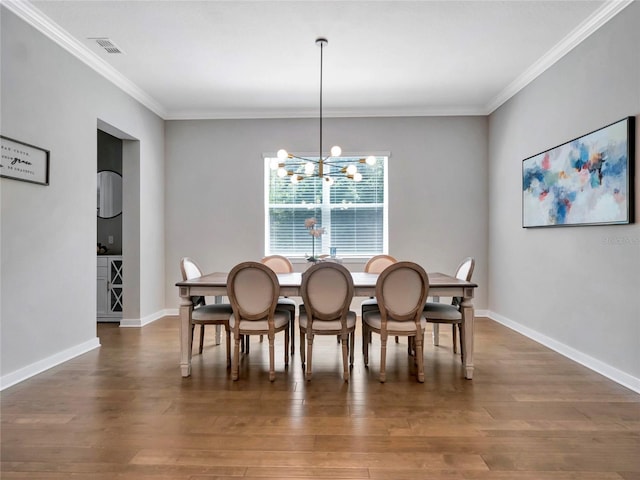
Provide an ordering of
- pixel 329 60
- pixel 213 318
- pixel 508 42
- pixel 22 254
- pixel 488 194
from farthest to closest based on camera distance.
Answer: pixel 488 194 < pixel 329 60 < pixel 508 42 < pixel 213 318 < pixel 22 254

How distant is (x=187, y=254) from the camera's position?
5723 millimetres

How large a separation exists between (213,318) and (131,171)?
2.63 meters

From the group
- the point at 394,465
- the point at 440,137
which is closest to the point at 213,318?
the point at 394,465

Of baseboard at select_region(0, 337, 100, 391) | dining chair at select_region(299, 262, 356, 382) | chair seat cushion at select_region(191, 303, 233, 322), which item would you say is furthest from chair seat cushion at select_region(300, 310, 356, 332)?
baseboard at select_region(0, 337, 100, 391)

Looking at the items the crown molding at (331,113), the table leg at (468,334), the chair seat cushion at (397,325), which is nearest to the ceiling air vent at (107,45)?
the crown molding at (331,113)

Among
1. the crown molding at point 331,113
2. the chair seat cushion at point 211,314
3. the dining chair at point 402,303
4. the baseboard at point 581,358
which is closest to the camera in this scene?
the baseboard at point 581,358

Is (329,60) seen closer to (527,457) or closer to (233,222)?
(233,222)

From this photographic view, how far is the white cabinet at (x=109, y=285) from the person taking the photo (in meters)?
5.11

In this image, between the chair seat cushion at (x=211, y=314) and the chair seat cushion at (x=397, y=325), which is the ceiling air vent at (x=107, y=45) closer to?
the chair seat cushion at (x=211, y=314)

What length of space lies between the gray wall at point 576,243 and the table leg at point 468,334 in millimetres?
1046

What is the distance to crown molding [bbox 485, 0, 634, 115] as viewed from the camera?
305 centimetres

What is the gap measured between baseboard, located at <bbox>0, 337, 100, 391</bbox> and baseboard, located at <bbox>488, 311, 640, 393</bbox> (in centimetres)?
433

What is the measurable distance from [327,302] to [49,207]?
2.41 meters

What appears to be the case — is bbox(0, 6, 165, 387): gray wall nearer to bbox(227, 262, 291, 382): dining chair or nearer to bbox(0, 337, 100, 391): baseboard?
bbox(0, 337, 100, 391): baseboard
